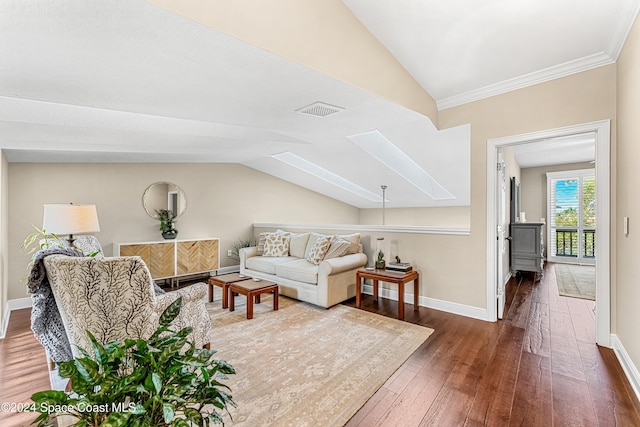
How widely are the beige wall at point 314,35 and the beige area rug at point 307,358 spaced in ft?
7.34

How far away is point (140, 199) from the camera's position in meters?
5.04

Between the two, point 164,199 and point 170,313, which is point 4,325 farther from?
point 170,313

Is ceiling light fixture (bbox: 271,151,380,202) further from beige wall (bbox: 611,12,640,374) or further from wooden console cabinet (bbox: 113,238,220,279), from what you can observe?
beige wall (bbox: 611,12,640,374)

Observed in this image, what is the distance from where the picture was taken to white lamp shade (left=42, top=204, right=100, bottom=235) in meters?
2.75

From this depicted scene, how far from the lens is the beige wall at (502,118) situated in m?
2.67

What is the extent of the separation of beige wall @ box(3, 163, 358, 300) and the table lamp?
1404 millimetres

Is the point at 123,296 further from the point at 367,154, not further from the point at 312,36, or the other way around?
the point at 367,154

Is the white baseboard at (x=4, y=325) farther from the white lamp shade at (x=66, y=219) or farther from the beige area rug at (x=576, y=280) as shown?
the beige area rug at (x=576, y=280)

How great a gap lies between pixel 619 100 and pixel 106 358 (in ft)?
12.9

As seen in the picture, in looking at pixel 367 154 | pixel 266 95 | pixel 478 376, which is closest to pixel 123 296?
pixel 266 95

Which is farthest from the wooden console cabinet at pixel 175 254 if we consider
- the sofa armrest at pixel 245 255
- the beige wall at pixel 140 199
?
the sofa armrest at pixel 245 255

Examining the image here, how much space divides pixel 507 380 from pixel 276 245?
142 inches

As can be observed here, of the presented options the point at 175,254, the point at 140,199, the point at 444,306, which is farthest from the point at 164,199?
the point at 444,306

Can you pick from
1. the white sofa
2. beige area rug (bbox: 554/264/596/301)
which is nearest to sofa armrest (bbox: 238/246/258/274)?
the white sofa
